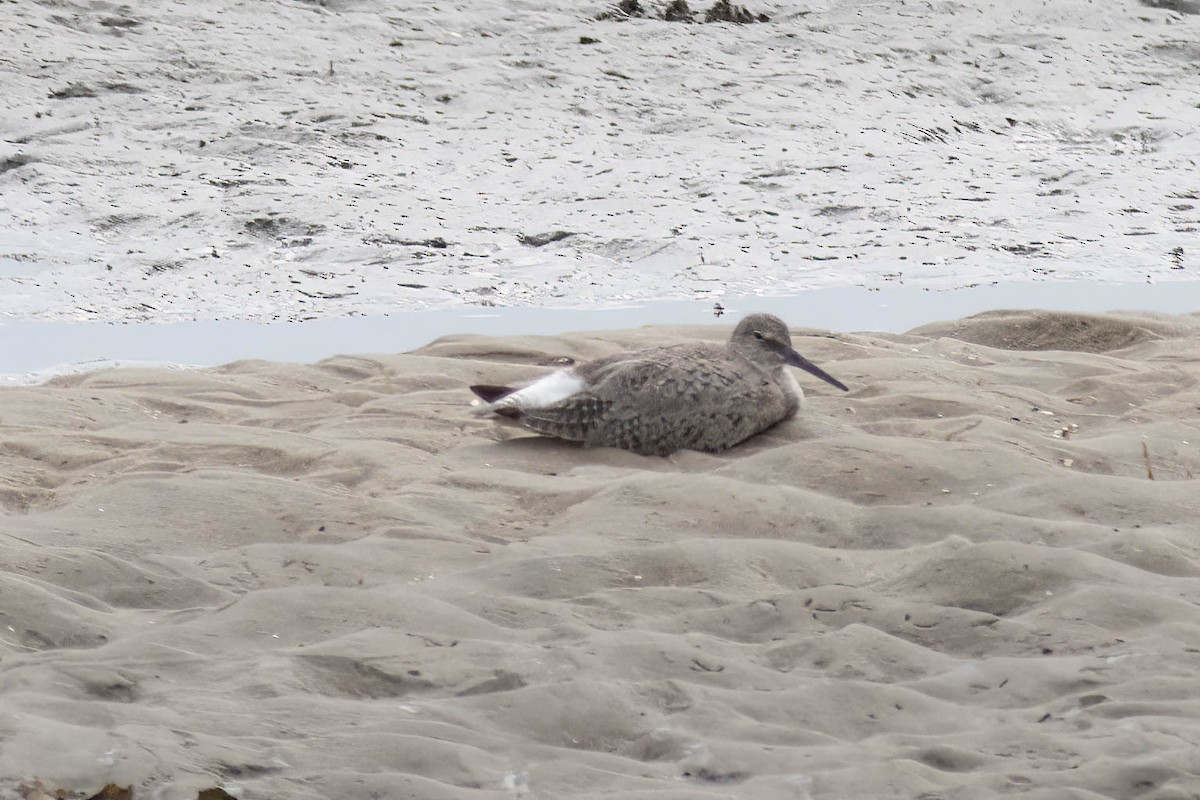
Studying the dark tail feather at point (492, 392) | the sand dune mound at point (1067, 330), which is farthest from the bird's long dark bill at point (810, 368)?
the sand dune mound at point (1067, 330)

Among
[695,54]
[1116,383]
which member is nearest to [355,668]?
[1116,383]

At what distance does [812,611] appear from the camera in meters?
3.97

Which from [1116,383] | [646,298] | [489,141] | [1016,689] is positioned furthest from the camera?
[489,141]

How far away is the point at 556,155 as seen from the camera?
396 inches

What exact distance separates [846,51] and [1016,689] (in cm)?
948

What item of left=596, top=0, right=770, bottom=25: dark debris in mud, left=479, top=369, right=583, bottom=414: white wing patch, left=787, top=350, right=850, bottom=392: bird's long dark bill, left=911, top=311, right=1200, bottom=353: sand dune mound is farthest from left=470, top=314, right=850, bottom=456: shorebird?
left=596, top=0, right=770, bottom=25: dark debris in mud

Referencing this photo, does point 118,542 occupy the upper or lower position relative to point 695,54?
lower

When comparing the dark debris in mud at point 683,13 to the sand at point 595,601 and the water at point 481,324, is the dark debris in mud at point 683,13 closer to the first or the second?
the water at point 481,324

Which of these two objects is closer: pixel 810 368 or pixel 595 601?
pixel 595 601

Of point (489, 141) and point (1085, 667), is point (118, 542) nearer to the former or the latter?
point (1085, 667)

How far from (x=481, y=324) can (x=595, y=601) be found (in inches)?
155

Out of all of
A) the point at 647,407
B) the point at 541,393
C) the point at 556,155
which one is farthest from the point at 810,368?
the point at 556,155

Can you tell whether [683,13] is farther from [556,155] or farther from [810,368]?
[810,368]

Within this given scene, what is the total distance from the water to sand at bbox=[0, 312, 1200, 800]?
3.14 ft
